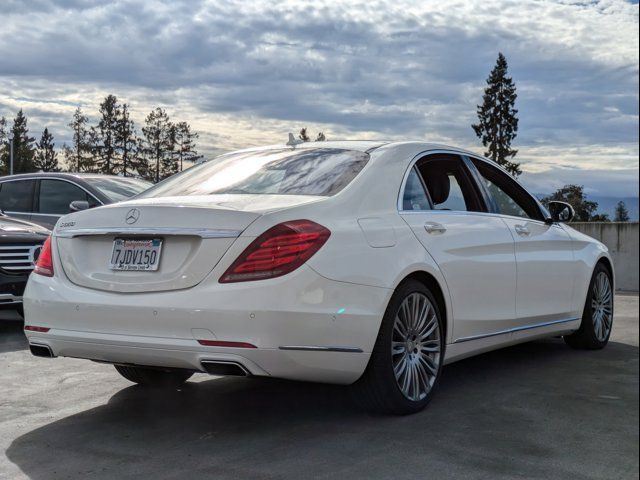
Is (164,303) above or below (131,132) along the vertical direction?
below

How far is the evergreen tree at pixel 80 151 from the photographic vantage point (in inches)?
2222

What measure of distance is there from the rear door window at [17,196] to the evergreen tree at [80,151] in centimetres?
4614

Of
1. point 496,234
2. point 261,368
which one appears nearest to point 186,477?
point 261,368

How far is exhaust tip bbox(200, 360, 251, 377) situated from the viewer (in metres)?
4.07

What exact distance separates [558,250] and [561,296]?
339mm

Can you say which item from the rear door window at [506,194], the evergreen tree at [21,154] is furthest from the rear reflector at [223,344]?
the evergreen tree at [21,154]

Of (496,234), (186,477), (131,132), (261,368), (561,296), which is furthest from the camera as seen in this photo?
(131,132)

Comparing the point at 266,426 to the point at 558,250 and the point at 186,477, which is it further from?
the point at 558,250

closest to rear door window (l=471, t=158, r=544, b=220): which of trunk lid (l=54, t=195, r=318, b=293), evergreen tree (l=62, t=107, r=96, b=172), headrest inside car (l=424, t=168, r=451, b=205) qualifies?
headrest inside car (l=424, t=168, r=451, b=205)

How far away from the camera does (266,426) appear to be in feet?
14.9

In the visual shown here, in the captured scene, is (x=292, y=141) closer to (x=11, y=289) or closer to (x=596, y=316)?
(x=596, y=316)

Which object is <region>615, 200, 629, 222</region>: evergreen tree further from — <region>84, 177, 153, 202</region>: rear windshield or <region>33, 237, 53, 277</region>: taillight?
<region>84, 177, 153, 202</region>: rear windshield

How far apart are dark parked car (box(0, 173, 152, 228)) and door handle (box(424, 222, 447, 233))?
6.27 m

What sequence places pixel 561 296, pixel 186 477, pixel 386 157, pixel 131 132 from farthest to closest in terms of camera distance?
1. pixel 131 132
2. pixel 561 296
3. pixel 386 157
4. pixel 186 477
